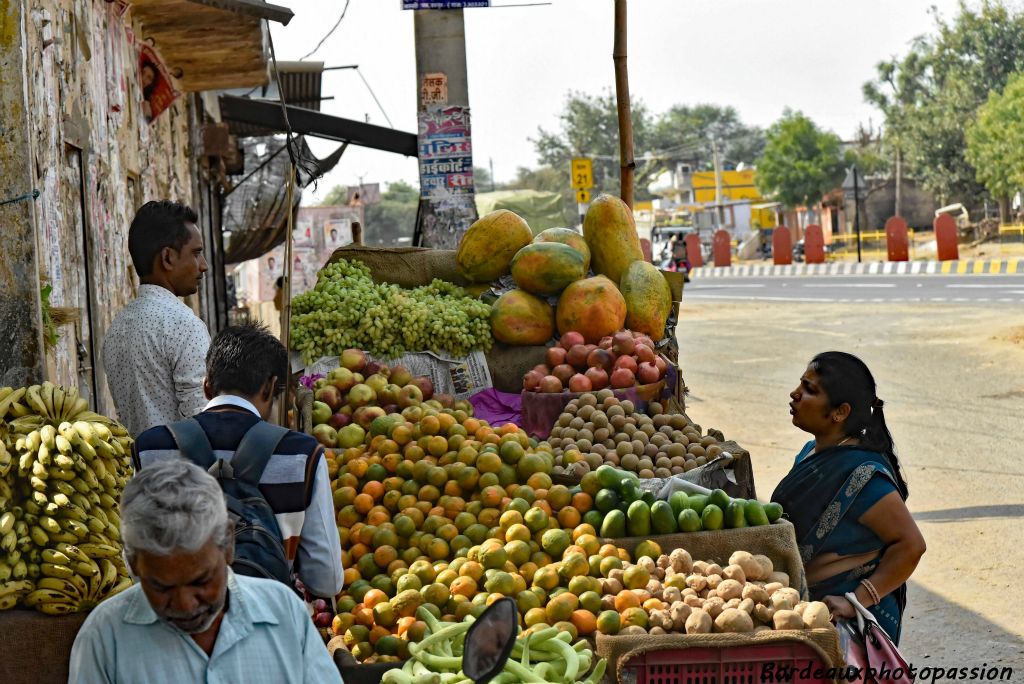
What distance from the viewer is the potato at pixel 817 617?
339cm

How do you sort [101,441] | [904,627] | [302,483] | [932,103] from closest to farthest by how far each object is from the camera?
[302,483] → [101,441] → [904,627] → [932,103]

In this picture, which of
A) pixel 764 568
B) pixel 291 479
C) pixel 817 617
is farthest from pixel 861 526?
pixel 291 479

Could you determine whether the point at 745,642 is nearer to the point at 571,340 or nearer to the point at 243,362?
the point at 243,362

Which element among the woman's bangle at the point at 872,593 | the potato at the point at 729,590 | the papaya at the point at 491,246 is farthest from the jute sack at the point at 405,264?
the woman's bangle at the point at 872,593

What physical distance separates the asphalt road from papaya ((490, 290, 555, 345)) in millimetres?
16215

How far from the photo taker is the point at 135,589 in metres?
2.12

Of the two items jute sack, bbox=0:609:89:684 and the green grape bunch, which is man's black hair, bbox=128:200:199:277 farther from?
the green grape bunch

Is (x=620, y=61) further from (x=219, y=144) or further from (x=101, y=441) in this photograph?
(x=101, y=441)

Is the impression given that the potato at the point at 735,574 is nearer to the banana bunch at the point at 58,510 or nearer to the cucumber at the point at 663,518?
the cucumber at the point at 663,518

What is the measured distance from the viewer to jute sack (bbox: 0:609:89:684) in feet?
10.0

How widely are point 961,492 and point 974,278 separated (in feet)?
68.2

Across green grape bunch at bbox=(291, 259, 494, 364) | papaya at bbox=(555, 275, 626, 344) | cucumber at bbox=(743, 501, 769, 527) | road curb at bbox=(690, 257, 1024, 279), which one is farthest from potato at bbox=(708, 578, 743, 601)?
road curb at bbox=(690, 257, 1024, 279)

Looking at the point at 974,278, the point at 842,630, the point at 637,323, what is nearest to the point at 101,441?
Result: the point at 842,630

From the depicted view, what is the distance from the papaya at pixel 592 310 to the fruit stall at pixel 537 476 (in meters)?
0.01
